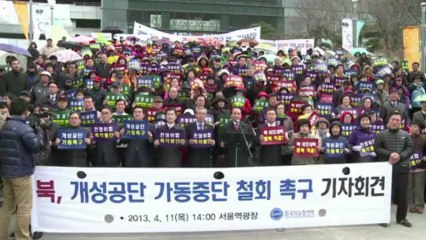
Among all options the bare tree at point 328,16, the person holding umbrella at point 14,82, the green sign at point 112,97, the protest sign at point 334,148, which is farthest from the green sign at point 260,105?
the bare tree at point 328,16

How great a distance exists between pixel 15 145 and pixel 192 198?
2.41 meters

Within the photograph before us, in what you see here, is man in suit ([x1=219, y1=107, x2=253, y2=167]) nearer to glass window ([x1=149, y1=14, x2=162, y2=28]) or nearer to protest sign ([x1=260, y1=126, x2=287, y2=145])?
protest sign ([x1=260, y1=126, x2=287, y2=145])

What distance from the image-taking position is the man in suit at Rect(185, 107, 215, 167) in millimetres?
8727

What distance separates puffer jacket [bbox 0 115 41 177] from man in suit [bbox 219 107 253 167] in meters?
3.32

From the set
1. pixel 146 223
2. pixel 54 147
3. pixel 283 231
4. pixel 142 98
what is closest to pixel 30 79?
pixel 142 98

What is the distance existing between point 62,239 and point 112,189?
3.15 feet

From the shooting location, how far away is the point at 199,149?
875 cm

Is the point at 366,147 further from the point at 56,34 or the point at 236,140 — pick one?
the point at 56,34

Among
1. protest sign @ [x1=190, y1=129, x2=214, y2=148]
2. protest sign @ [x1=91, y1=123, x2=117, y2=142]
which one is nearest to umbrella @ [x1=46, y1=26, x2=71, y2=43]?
protest sign @ [x1=91, y1=123, x2=117, y2=142]

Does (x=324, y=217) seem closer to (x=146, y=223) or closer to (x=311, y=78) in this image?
(x=146, y=223)

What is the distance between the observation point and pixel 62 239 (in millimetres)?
7359

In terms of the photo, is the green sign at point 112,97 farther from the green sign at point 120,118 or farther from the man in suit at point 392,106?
the man in suit at point 392,106

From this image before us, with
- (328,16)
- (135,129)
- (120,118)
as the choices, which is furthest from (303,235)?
(328,16)

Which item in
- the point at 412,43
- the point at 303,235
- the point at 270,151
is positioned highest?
the point at 412,43
